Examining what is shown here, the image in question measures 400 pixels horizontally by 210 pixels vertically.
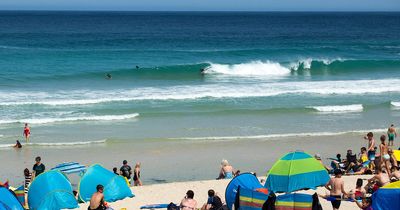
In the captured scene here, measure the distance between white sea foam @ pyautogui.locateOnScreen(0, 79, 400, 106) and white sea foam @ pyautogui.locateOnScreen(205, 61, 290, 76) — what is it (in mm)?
6129

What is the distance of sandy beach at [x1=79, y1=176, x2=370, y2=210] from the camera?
45.2ft

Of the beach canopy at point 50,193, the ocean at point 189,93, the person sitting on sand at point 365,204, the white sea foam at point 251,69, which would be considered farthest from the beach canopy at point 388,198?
the white sea foam at point 251,69

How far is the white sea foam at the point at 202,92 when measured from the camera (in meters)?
30.0

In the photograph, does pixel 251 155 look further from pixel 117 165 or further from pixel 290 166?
pixel 290 166

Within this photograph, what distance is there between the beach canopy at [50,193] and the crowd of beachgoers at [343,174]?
0.73m

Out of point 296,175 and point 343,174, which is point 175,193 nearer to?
point 296,175

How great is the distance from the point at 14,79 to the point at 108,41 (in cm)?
2965

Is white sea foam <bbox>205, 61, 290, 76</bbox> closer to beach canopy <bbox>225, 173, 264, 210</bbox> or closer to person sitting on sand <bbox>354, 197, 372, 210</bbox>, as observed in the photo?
beach canopy <bbox>225, 173, 264, 210</bbox>

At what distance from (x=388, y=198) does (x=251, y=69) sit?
33.2 meters

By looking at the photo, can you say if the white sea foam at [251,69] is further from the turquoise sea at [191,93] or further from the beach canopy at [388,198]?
the beach canopy at [388,198]

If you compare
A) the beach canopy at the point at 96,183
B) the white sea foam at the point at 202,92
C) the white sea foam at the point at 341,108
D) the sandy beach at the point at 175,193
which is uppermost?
the white sea foam at the point at 202,92

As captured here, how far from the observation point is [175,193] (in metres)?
14.9

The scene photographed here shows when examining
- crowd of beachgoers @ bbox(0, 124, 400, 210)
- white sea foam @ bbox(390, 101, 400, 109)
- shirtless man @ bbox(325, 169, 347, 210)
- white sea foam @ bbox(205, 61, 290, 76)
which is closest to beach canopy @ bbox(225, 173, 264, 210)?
crowd of beachgoers @ bbox(0, 124, 400, 210)

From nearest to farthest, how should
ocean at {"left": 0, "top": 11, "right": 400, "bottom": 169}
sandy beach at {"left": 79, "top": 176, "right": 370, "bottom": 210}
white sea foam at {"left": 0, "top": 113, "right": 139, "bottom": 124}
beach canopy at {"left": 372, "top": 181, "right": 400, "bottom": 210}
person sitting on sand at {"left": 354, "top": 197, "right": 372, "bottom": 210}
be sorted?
beach canopy at {"left": 372, "top": 181, "right": 400, "bottom": 210}
person sitting on sand at {"left": 354, "top": 197, "right": 372, "bottom": 210}
sandy beach at {"left": 79, "top": 176, "right": 370, "bottom": 210}
ocean at {"left": 0, "top": 11, "right": 400, "bottom": 169}
white sea foam at {"left": 0, "top": 113, "right": 139, "bottom": 124}
